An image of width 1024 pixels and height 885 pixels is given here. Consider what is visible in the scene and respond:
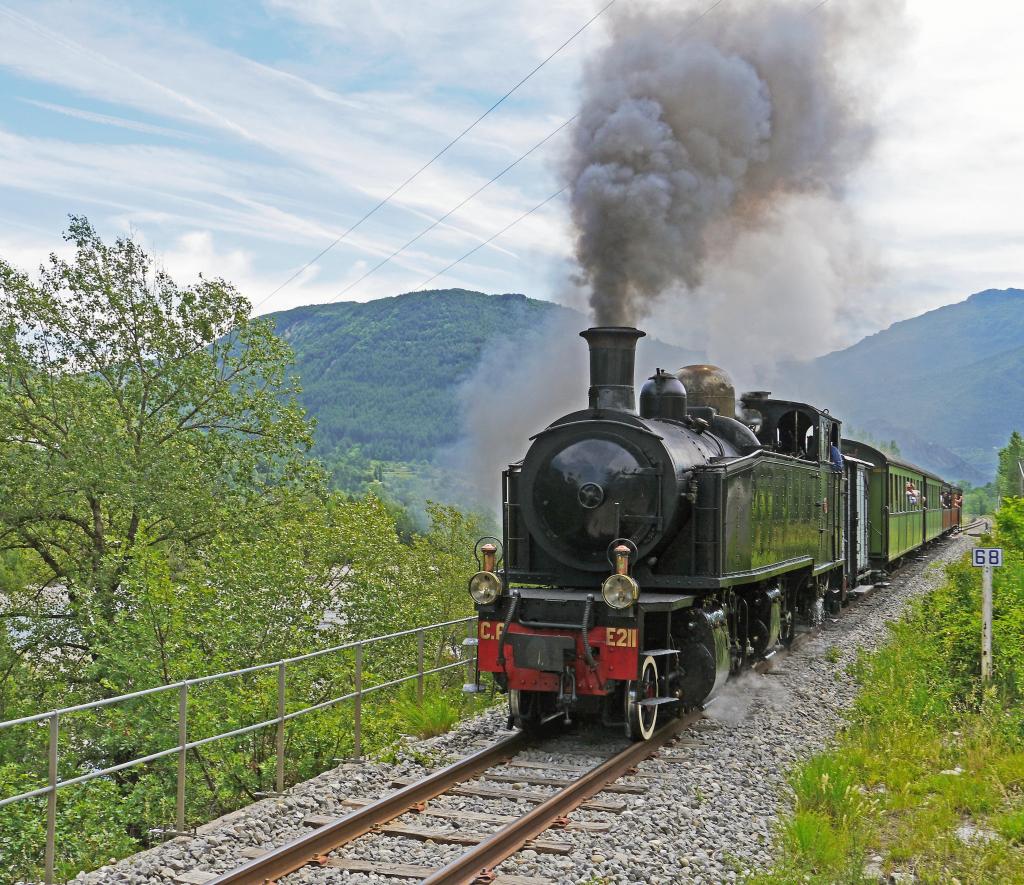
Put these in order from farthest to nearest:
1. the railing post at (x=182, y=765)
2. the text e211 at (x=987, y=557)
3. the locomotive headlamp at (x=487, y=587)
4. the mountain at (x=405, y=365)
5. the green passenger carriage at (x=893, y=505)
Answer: the mountain at (x=405, y=365)
the green passenger carriage at (x=893, y=505)
the text e211 at (x=987, y=557)
the locomotive headlamp at (x=487, y=587)
the railing post at (x=182, y=765)

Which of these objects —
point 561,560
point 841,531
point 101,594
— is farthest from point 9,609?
point 841,531

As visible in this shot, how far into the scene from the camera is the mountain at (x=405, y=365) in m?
138

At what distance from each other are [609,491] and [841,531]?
9.00 meters

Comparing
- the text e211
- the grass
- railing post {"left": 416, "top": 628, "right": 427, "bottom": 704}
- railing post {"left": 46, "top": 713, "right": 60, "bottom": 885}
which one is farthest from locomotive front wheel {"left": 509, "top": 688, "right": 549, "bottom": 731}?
the text e211

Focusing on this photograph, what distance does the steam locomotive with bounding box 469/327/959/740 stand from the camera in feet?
28.6

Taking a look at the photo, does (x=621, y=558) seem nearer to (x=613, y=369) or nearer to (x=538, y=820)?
(x=613, y=369)

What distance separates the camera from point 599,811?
7043 millimetres

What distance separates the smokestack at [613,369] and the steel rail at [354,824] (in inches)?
134

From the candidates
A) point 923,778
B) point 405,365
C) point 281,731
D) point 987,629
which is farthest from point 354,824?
point 405,365

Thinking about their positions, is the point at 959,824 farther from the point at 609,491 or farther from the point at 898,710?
the point at 609,491

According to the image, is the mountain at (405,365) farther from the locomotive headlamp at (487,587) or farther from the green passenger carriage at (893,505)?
the locomotive headlamp at (487,587)

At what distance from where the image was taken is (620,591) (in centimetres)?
848

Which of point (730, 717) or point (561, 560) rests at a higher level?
point (561, 560)

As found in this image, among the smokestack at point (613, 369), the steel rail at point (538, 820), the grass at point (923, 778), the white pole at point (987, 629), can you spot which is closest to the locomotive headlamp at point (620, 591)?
the steel rail at point (538, 820)
